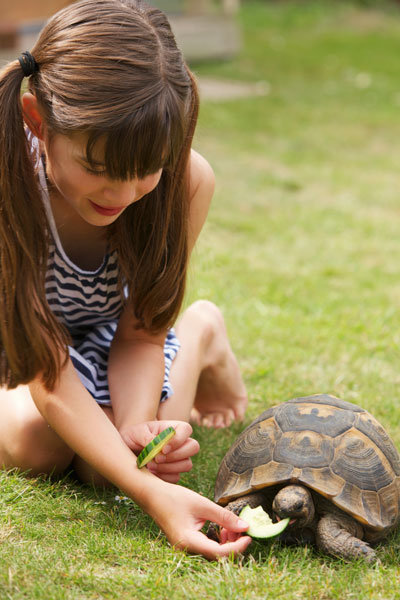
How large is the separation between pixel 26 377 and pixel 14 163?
612mm

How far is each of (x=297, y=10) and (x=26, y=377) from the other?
1572 centimetres

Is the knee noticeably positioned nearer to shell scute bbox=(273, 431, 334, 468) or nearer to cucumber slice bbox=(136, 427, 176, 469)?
cucumber slice bbox=(136, 427, 176, 469)

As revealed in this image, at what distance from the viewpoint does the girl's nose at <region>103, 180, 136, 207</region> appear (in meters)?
2.18

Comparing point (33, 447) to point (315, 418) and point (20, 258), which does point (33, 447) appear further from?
point (315, 418)

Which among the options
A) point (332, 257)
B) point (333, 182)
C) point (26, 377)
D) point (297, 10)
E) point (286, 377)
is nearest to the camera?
point (26, 377)

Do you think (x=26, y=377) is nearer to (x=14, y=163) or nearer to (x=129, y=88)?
(x=14, y=163)

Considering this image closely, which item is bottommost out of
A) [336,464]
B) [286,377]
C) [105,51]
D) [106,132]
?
[286,377]

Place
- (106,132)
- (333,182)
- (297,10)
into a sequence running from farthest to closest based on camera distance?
(297,10), (333,182), (106,132)

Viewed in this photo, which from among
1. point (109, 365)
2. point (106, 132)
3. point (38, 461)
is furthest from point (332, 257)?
point (106, 132)

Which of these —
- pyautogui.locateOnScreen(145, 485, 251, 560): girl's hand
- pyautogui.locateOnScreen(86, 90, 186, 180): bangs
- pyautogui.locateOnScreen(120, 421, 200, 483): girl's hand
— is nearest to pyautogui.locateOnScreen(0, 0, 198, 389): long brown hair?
pyautogui.locateOnScreen(86, 90, 186, 180): bangs

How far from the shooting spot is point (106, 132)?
6.80 ft

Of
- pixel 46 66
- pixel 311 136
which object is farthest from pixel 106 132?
pixel 311 136

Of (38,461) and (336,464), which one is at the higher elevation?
(336,464)

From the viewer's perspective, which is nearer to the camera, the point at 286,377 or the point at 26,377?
the point at 26,377
